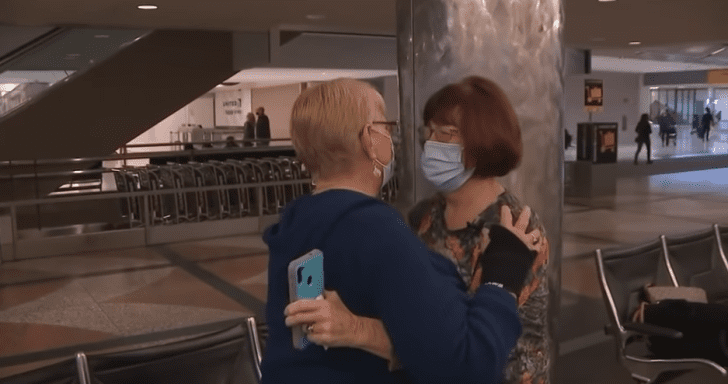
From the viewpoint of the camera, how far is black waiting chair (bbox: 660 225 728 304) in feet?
12.6

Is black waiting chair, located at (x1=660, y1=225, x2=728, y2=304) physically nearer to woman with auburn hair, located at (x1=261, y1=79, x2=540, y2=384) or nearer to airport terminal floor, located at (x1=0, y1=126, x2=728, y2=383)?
airport terminal floor, located at (x1=0, y1=126, x2=728, y2=383)

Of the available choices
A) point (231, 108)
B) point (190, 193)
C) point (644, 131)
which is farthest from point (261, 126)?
point (231, 108)

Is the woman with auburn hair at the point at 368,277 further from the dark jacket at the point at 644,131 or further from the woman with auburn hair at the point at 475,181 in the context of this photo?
the dark jacket at the point at 644,131

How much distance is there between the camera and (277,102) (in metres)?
29.3

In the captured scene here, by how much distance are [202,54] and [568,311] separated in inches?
375

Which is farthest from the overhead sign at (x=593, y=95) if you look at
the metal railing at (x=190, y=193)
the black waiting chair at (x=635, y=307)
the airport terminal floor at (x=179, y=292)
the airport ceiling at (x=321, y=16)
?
the black waiting chair at (x=635, y=307)

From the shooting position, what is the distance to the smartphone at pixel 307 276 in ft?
3.48

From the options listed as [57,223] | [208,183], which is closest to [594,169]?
[208,183]

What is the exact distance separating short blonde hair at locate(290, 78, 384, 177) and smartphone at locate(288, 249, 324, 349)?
0.18 meters

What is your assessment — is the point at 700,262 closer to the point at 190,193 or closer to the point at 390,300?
the point at 390,300

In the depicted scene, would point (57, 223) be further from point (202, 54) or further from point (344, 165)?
point (344, 165)

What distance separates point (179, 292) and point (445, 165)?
5395 mm

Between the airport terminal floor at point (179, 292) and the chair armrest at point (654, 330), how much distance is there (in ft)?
1.21

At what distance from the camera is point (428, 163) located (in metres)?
1.52
